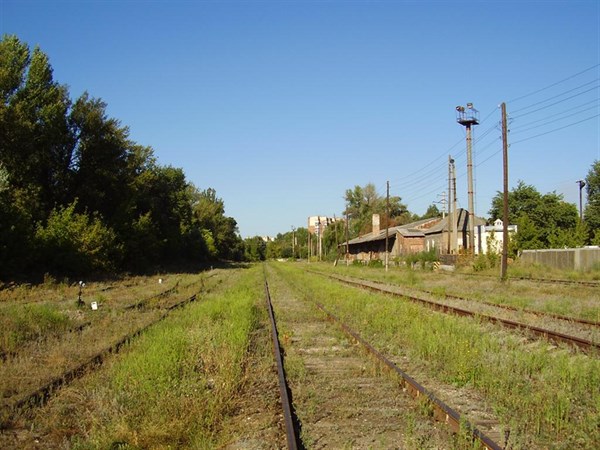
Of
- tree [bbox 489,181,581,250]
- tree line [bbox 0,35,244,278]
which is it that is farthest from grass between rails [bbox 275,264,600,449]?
tree [bbox 489,181,581,250]

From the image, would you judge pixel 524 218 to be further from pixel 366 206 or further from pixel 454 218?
pixel 366 206

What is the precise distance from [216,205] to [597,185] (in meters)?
71.6

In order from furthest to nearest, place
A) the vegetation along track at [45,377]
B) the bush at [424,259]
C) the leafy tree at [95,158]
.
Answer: the bush at [424,259] → the leafy tree at [95,158] → the vegetation along track at [45,377]

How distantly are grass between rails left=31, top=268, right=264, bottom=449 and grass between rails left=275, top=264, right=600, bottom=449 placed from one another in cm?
300

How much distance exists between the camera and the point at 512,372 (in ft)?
24.4

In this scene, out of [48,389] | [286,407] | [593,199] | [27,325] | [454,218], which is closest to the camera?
[286,407]

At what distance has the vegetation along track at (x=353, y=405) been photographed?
16.8 ft

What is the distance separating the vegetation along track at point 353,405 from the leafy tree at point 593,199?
7087cm

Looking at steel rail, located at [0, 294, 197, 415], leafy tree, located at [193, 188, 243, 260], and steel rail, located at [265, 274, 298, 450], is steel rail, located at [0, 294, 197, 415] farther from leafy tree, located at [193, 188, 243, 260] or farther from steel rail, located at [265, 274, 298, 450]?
leafy tree, located at [193, 188, 243, 260]

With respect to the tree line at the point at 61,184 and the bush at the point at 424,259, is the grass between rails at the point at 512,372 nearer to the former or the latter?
the tree line at the point at 61,184

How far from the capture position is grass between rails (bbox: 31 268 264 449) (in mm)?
5188

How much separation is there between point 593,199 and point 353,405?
78.1 m

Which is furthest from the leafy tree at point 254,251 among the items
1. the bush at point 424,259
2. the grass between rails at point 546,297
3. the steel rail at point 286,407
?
the steel rail at point 286,407

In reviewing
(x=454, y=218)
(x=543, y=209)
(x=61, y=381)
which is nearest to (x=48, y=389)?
(x=61, y=381)
